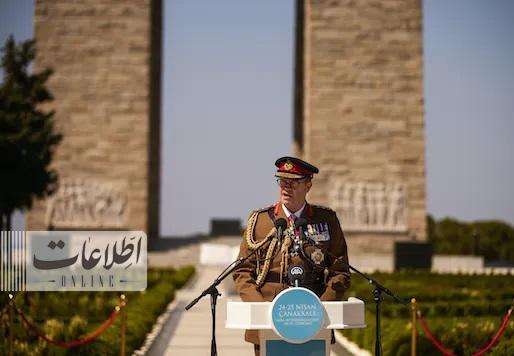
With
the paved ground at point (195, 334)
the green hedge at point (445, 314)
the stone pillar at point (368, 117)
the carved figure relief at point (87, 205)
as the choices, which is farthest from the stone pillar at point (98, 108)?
the green hedge at point (445, 314)

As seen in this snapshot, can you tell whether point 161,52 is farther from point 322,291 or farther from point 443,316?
point 322,291

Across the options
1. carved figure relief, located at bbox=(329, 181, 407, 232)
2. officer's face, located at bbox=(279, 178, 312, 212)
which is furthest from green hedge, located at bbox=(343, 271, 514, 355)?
carved figure relief, located at bbox=(329, 181, 407, 232)

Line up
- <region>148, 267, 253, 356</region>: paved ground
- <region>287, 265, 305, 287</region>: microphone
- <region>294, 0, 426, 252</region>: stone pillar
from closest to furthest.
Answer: <region>287, 265, 305, 287</region>: microphone < <region>148, 267, 253, 356</region>: paved ground < <region>294, 0, 426, 252</region>: stone pillar

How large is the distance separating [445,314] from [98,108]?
22.4 m

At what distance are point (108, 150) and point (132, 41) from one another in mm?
4222

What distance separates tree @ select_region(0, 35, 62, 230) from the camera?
29.6 m

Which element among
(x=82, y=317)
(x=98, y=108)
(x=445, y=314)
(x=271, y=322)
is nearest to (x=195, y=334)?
(x=82, y=317)

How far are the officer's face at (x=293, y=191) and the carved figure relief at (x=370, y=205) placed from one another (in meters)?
29.0

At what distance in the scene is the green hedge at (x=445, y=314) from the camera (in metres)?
11.5

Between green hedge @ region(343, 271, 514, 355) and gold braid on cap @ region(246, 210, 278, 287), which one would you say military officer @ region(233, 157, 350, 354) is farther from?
green hedge @ region(343, 271, 514, 355)

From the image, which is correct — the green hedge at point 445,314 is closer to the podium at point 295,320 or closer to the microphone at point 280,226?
the microphone at point 280,226

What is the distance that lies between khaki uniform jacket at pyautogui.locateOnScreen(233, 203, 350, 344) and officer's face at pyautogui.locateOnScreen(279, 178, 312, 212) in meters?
0.08

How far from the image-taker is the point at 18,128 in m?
29.9

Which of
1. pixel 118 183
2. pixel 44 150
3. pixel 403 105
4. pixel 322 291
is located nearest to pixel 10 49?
pixel 44 150
